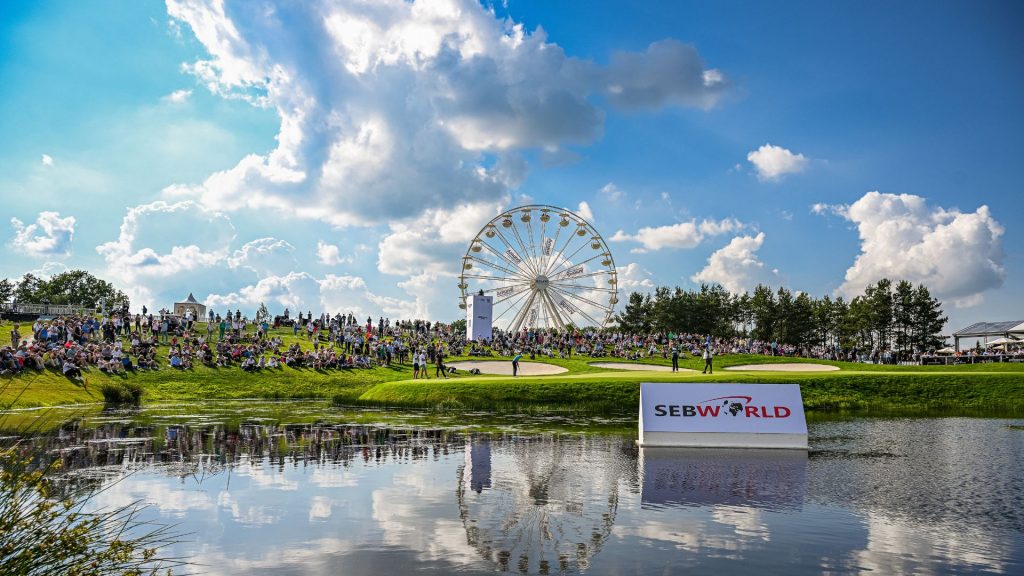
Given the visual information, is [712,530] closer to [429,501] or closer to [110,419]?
[429,501]

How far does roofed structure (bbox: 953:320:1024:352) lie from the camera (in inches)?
3137

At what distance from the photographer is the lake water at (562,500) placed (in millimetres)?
9070

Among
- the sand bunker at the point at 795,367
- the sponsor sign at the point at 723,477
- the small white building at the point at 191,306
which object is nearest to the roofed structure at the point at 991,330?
the sand bunker at the point at 795,367

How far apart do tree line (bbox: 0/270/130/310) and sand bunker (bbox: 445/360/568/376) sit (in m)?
93.3

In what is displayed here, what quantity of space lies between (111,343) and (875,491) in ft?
157

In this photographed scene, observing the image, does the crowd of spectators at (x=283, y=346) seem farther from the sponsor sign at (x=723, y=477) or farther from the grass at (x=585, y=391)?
the sponsor sign at (x=723, y=477)

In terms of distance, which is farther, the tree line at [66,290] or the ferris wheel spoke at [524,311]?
the tree line at [66,290]

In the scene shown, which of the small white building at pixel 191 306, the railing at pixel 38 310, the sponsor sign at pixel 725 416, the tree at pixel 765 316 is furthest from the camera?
the tree at pixel 765 316

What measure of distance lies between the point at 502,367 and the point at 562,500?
41.7 m

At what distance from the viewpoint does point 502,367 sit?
54.1 meters

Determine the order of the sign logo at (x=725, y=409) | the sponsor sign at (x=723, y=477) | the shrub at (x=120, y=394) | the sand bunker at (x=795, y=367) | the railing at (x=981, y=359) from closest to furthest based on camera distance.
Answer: the sponsor sign at (x=723, y=477) → the sign logo at (x=725, y=409) → the shrub at (x=120, y=394) → the sand bunker at (x=795, y=367) → the railing at (x=981, y=359)

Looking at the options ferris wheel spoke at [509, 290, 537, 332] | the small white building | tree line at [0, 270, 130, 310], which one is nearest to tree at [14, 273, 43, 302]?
tree line at [0, 270, 130, 310]

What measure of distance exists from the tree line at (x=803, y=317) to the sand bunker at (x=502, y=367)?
183 ft

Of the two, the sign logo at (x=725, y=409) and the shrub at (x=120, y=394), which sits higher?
the sign logo at (x=725, y=409)
